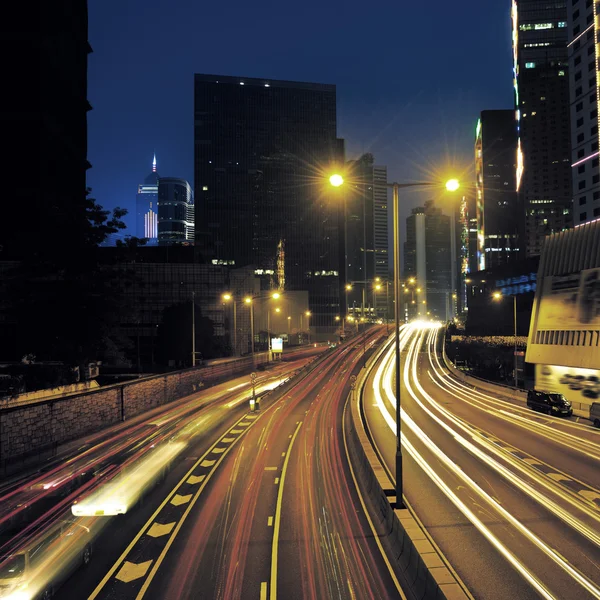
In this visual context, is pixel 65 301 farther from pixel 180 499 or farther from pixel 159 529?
pixel 159 529

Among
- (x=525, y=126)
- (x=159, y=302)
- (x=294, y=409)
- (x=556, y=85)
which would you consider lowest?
(x=294, y=409)

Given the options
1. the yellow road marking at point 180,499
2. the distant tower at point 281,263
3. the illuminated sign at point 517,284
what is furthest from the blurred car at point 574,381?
the distant tower at point 281,263

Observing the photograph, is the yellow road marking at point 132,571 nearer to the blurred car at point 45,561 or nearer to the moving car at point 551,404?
the blurred car at point 45,561

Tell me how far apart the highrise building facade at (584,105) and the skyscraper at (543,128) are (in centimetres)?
11572

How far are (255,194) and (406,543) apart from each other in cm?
18991

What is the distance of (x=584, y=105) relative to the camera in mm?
76750

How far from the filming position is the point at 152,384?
127 feet

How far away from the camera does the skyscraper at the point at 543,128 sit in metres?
188

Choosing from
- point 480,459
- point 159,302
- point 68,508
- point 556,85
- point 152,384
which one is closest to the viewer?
point 68,508

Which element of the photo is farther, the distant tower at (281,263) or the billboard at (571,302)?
the distant tower at (281,263)

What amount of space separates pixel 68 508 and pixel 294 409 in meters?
26.1

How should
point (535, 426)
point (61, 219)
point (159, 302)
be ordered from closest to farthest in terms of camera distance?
point (535, 426), point (61, 219), point (159, 302)

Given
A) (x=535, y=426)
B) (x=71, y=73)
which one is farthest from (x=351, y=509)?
(x=71, y=73)

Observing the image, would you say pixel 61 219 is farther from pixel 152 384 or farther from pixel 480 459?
pixel 480 459
